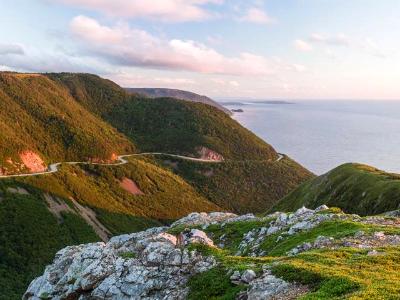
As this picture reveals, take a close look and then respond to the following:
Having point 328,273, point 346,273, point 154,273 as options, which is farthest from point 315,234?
point 154,273

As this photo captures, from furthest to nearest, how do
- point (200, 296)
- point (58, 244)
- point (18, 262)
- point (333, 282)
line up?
point (58, 244)
point (18, 262)
point (200, 296)
point (333, 282)

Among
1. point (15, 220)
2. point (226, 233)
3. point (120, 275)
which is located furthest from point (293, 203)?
point (15, 220)

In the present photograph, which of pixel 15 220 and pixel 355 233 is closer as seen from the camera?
pixel 355 233

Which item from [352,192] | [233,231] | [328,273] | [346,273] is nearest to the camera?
[328,273]

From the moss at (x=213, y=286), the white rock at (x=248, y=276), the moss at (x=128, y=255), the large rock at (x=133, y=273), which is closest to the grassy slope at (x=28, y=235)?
the large rock at (x=133, y=273)

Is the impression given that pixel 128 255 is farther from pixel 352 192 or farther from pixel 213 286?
pixel 352 192

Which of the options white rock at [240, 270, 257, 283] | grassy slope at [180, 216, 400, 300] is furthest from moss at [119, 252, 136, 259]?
white rock at [240, 270, 257, 283]

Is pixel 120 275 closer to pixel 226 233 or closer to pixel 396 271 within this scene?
pixel 396 271

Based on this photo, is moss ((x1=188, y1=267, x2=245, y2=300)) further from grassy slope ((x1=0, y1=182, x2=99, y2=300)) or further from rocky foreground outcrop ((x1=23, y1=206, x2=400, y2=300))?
grassy slope ((x1=0, y1=182, x2=99, y2=300))
